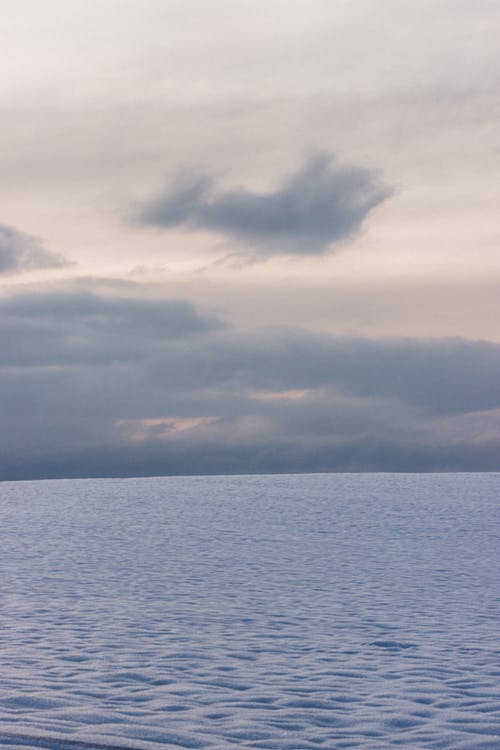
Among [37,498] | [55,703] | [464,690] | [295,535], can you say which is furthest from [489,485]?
[55,703]

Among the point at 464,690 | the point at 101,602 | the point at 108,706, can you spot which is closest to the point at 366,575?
the point at 101,602

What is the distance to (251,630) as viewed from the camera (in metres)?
14.4

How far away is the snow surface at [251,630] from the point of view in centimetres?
878

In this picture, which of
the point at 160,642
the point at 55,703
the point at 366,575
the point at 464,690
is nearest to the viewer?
the point at 55,703

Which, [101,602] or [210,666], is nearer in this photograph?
[210,666]

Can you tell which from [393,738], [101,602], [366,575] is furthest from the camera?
[366,575]

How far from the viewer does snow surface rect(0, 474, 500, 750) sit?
8781 millimetres

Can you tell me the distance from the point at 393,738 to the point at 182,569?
1400cm

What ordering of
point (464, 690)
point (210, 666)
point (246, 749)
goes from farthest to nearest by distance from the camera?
1. point (210, 666)
2. point (464, 690)
3. point (246, 749)

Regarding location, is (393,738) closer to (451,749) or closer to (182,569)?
(451,749)

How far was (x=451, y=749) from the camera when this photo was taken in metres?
8.09

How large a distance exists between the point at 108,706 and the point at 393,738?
3.30m

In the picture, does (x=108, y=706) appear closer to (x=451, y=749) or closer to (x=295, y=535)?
(x=451, y=749)

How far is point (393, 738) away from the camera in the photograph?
8.45 meters
